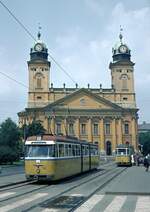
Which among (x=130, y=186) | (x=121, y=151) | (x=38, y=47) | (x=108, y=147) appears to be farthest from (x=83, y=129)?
(x=130, y=186)

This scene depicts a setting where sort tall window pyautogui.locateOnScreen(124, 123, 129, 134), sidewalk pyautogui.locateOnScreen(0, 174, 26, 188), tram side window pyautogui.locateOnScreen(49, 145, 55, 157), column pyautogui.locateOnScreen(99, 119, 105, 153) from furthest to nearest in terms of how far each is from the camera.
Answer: tall window pyautogui.locateOnScreen(124, 123, 129, 134), column pyautogui.locateOnScreen(99, 119, 105, 153), tram side window pyautogui.locateOnScreen(49, 145, 55, 157), sidewalk pyautogui.locateOnScreen(0, 174, 26, 188)

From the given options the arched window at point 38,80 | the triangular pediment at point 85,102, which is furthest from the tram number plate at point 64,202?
the arched window at point 38,80

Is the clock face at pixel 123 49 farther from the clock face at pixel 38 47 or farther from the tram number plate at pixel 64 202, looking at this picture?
the tram number plate at pixel 64 202

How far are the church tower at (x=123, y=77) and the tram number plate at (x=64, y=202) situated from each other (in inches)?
3824

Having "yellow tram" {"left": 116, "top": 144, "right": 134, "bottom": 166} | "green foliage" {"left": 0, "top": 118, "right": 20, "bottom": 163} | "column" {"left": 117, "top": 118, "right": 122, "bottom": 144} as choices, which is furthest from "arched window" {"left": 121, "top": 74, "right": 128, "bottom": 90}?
"yellow tram" {"left": 116, "top": 144, "right": 134, "bottom": 166}

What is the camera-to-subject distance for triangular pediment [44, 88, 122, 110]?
109 meters

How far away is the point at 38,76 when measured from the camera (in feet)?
359

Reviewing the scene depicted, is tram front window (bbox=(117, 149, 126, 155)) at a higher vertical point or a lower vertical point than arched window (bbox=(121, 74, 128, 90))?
lower

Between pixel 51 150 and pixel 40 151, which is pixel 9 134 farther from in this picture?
pixel 51 150

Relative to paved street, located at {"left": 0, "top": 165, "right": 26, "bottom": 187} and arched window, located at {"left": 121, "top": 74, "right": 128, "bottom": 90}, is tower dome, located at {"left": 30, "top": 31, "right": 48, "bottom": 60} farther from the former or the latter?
paved street, located at {"left": 0, "top": 165, "right": 26, "bottom": 187}

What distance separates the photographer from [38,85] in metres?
110

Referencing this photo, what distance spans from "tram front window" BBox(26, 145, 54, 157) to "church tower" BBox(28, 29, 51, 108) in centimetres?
8609

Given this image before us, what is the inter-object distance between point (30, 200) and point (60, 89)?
98.7 m

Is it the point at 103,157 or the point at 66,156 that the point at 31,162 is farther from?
the point at 103,157
